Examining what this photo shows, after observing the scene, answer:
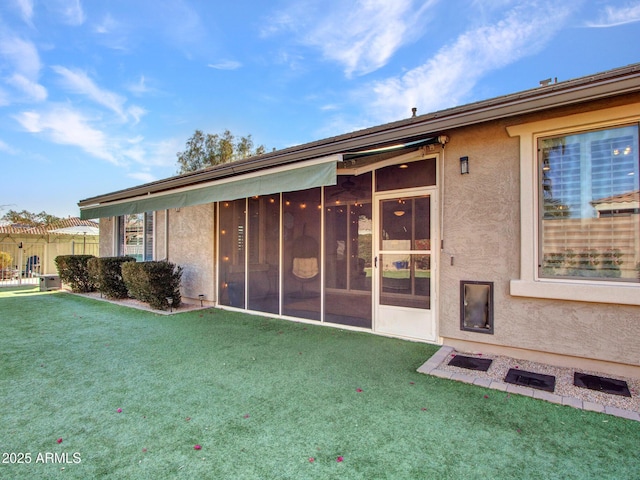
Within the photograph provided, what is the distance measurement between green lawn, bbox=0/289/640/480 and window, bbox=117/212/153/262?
7116 millimetres

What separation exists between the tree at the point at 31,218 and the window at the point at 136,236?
37116 mm

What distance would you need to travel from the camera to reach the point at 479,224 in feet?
19.5

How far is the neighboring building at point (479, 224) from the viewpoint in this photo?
4863mm

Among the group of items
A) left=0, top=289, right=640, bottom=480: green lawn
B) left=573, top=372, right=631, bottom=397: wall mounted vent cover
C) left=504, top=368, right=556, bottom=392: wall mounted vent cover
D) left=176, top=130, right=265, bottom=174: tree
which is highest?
left=176, top=130, right=265, bottom=174: tree

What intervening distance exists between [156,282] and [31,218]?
159ft

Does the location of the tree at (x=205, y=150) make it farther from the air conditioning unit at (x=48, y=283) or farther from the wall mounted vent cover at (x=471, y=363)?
the wall mounted vent cover at (x=471, y=363)

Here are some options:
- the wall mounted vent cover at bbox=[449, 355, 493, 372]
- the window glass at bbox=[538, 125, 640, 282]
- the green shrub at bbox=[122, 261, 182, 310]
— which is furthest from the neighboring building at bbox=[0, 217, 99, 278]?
the window glass at bbox=[538, 125, 640, 282]

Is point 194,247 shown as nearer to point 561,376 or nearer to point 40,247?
point 561,376

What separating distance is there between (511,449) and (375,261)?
4.43 meters

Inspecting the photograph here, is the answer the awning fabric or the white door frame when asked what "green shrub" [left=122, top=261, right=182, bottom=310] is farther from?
the white door frame

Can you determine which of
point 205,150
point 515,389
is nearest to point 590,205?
point 515,389

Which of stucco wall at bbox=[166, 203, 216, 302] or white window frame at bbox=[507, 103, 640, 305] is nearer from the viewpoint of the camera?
white window frame at bbox=[507, 103, 640, 305]

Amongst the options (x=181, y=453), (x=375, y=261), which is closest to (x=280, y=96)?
(x=375, y=261)

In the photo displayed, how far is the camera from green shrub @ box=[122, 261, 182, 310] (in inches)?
393
